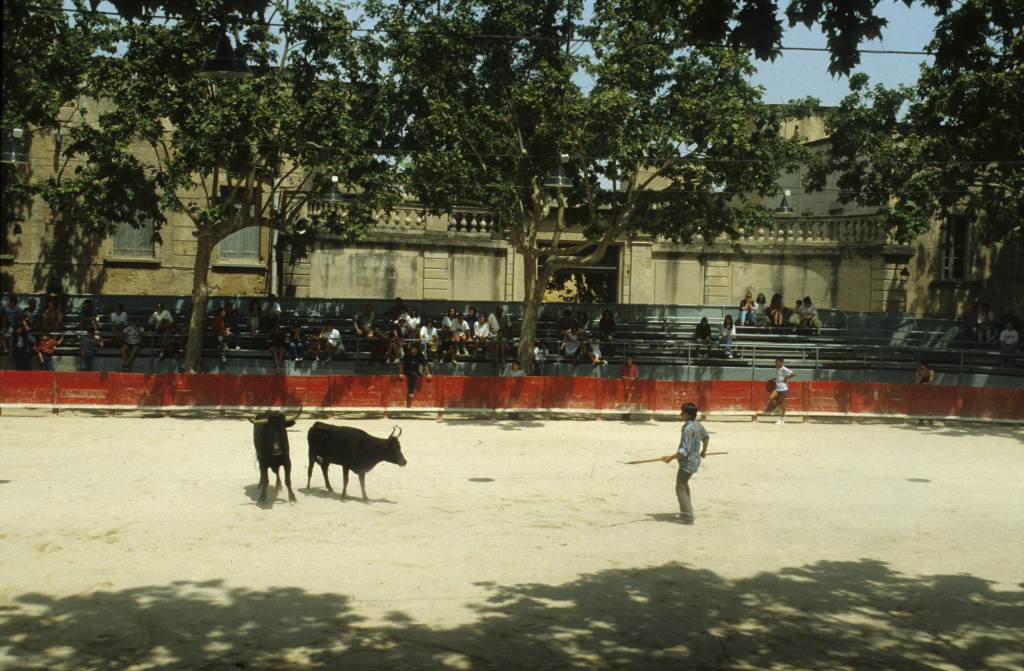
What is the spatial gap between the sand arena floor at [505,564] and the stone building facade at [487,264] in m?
16.5

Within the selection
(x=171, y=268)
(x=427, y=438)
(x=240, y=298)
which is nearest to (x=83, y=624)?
(x=427, y=438)

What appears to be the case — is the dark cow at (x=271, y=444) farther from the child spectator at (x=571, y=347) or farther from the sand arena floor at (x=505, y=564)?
the child spectator at (x=571, y=347)

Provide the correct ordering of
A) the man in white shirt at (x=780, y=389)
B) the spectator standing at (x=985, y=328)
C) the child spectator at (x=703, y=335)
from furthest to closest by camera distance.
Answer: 1. the spectator standing at (x=985, y=328)
2. the child spectator at (x=703, y=335)
3. the man in white shirt at (x=780, y=389)

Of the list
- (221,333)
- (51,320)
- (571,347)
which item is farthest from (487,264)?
(51,320)

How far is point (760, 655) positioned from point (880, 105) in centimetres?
2925

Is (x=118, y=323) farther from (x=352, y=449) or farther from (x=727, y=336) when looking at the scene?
(x=727, y=336)

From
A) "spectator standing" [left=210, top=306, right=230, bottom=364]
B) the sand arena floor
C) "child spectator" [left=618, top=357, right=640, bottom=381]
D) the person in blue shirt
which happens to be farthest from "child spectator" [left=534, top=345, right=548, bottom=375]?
the person in blue shirt

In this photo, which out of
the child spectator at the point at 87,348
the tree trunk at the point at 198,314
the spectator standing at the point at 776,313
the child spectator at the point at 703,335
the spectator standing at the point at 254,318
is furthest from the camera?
the spectator standing at the point at 776,313

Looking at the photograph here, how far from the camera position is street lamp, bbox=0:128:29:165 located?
25.2 m

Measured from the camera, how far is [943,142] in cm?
3111

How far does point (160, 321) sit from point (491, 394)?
32.0 feet

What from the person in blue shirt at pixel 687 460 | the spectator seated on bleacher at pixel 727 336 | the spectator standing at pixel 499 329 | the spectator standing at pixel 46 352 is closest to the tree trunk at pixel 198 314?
the spectator standing at pixel 46 352

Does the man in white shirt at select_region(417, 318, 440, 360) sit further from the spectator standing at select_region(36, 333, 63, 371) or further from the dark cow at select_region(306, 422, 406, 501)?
the dark cow at select_region(306, 422, 406, 501)

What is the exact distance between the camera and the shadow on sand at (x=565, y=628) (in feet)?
31.4
